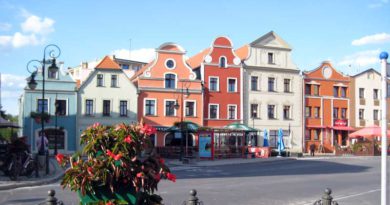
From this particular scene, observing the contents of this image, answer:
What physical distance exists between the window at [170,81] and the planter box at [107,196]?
38462 mm

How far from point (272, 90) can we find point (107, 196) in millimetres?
43910

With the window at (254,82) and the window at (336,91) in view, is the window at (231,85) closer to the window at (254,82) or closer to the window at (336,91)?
the window at (254,82)

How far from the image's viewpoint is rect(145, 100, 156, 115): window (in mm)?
43062

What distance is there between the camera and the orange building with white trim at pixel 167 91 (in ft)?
141

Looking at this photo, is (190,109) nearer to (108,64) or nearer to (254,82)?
(254,82)

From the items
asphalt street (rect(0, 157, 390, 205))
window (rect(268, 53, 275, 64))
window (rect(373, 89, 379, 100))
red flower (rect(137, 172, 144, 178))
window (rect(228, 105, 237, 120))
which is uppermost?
window (rect(268, 53, 275, 64))

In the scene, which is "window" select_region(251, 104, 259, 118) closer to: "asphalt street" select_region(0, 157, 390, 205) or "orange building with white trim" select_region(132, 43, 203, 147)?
"orange building with white trim" select_region(132, 43, 203, 147)

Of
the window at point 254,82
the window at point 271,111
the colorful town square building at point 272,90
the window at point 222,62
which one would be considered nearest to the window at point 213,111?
the colorful town square building at point 272,90

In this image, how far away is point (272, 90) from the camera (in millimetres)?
48156

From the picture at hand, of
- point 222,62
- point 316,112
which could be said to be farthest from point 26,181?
point 316,112

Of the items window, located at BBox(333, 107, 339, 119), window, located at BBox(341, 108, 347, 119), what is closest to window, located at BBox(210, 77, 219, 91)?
window, located at BBox(333, 107, 339, 119)

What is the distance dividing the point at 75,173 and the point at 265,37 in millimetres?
43940

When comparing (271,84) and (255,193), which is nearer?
(255,193)

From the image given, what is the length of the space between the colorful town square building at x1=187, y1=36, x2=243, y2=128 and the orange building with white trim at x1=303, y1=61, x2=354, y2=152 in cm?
847
